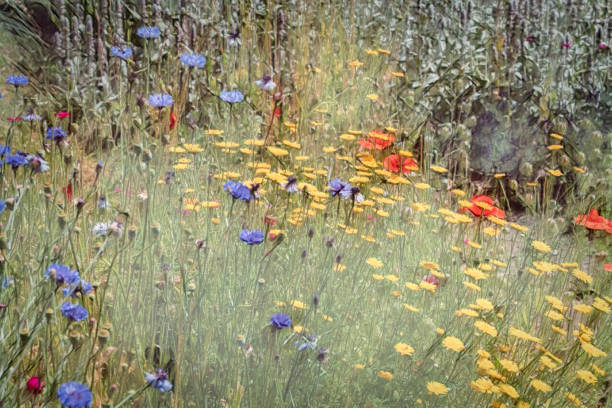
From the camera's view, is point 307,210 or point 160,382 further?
point 307,210

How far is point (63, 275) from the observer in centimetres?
137

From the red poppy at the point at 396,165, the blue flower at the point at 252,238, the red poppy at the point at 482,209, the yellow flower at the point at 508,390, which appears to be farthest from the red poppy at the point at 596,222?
the blue flower at the point at 252,238

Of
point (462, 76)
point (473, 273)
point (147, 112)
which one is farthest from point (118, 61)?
point (473, 273)

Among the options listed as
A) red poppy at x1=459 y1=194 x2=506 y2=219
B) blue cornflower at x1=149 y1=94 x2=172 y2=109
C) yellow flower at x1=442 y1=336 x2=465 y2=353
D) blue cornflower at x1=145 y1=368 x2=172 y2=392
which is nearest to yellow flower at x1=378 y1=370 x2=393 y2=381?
yellow flower at x1=442 y1=336 x2=465 y2=353

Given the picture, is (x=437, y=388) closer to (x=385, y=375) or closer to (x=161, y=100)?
(x=385, y=375)

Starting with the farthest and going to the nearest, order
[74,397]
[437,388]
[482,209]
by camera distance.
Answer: [482,209], [437,388], [74,397]

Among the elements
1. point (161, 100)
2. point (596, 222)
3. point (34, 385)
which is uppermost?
point (161, 100)

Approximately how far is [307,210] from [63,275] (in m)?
1.21

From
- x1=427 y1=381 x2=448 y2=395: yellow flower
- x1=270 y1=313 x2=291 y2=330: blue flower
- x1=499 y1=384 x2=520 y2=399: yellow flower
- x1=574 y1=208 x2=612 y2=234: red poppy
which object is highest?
x1=270 y1=313 x2=291 y2=330: blue flower

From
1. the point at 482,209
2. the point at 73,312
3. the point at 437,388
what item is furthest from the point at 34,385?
the point at 482,209

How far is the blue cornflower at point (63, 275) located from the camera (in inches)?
52.4

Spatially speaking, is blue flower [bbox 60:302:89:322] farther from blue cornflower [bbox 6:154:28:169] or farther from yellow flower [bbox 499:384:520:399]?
yellow flower [bbox 499:384:520:399]

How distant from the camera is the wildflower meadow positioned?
166 cm

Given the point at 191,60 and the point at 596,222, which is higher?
the point at 191,60
